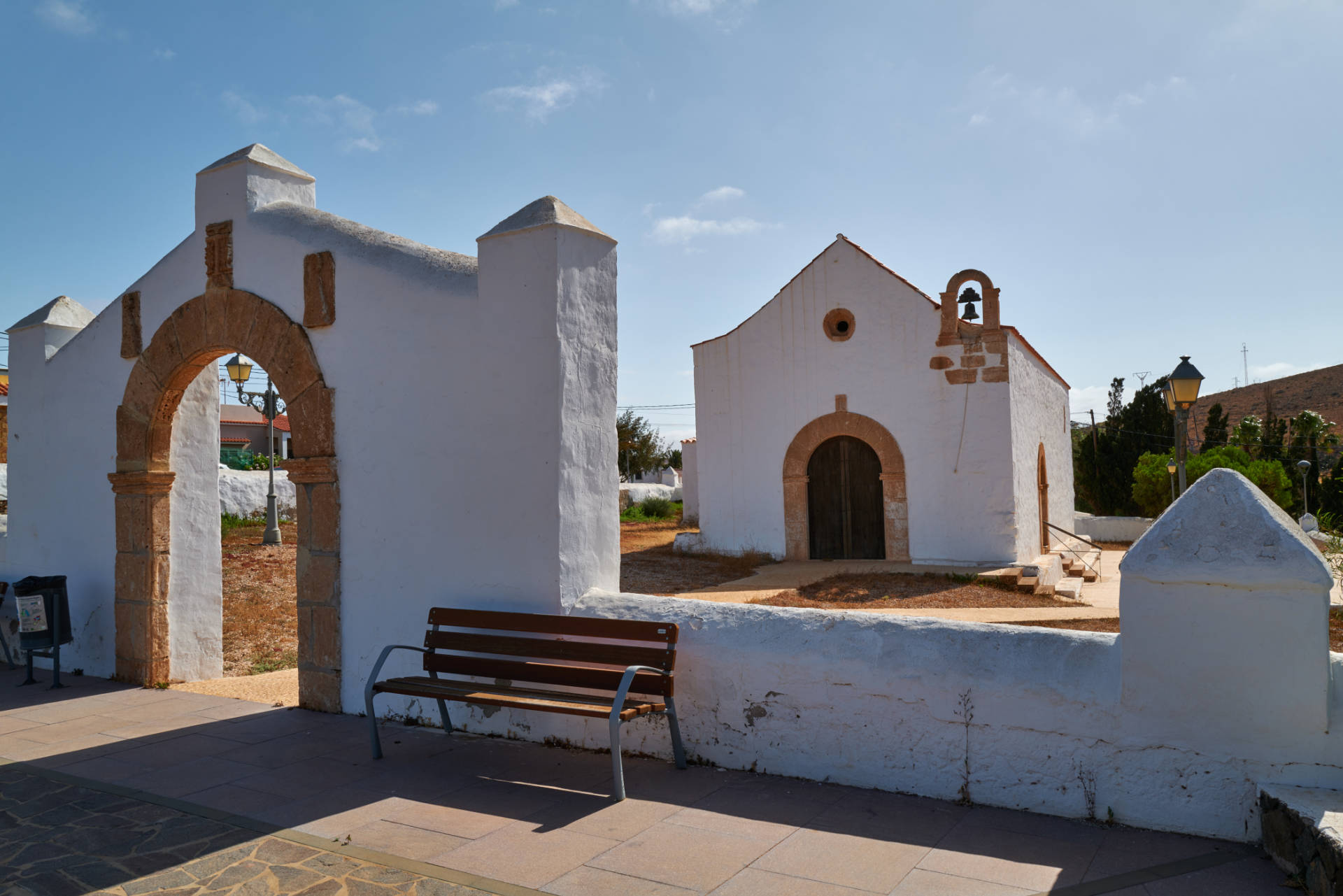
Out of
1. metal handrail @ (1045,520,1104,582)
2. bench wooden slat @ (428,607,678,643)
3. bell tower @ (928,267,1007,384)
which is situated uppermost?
bell tower @ (928,267,1007,384)

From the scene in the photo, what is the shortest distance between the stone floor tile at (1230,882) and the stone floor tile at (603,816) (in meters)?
1.74

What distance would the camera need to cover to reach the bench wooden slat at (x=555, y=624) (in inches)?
166

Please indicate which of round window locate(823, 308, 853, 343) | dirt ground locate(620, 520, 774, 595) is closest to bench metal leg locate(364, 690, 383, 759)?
dirt ground locate(620, 520, 774, 595)

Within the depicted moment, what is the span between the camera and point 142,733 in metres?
5.09

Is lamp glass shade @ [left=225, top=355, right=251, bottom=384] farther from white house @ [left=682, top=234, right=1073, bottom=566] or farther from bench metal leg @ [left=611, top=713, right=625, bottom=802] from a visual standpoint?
bench metal leg @ [left=611, top=713, right=625, bottom=802]

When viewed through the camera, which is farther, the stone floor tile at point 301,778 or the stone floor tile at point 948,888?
the stone floor tile at point 301,778

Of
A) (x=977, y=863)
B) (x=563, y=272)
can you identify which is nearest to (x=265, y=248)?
(x=563, y=272)

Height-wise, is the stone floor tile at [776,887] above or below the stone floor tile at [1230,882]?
below

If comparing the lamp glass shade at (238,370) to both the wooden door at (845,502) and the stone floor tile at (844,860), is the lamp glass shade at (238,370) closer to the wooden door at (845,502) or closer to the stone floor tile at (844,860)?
the wooden door at (845,502)

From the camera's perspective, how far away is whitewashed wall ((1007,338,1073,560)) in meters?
12.3

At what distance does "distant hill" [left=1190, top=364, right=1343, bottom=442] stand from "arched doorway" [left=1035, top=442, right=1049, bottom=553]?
102 ft

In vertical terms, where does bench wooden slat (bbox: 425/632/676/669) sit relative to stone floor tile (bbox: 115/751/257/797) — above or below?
above

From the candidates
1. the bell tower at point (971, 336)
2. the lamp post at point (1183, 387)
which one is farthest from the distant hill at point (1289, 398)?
the lamp post at point (1183, 387)

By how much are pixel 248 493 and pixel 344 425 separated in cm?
1348
